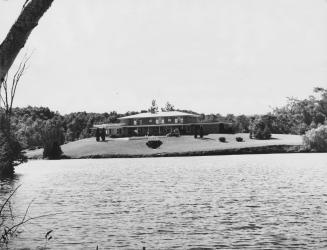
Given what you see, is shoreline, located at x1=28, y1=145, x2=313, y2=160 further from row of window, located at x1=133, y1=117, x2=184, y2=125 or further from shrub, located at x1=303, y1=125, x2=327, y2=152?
row of window, located at x1=133, y1=117, x2=184, y2=125

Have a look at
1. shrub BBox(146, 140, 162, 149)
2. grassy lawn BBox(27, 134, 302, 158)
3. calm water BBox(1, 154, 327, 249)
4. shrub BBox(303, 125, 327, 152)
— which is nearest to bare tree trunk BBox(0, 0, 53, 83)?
calm water BBox(1, 154, 327, 249)

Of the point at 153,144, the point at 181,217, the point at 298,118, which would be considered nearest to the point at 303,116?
the point at 298,118

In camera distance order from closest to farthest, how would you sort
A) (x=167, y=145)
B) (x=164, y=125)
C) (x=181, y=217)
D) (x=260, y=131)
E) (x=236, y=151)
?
(x=181, y=217), (x=236, y=151), (x=167, y=145), (x=260, y=131), (x=164, y=125)

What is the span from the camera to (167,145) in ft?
456

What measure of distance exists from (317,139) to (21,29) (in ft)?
425

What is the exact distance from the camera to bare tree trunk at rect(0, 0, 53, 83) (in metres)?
4.95

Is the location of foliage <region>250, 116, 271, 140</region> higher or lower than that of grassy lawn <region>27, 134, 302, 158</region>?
higher

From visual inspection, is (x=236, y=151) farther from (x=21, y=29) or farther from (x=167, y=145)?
(x=21, y=29)

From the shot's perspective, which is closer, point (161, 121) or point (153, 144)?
point (153, 144)

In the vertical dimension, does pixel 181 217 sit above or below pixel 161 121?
below

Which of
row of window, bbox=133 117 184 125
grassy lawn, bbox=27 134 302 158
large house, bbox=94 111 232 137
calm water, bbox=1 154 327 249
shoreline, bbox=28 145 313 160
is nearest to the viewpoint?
calm water, bbox=1 154 327 249

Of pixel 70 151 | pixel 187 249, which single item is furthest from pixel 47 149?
pixel 187 249

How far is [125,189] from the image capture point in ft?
154

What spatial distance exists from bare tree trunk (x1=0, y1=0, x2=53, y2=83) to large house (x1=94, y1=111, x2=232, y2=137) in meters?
152
